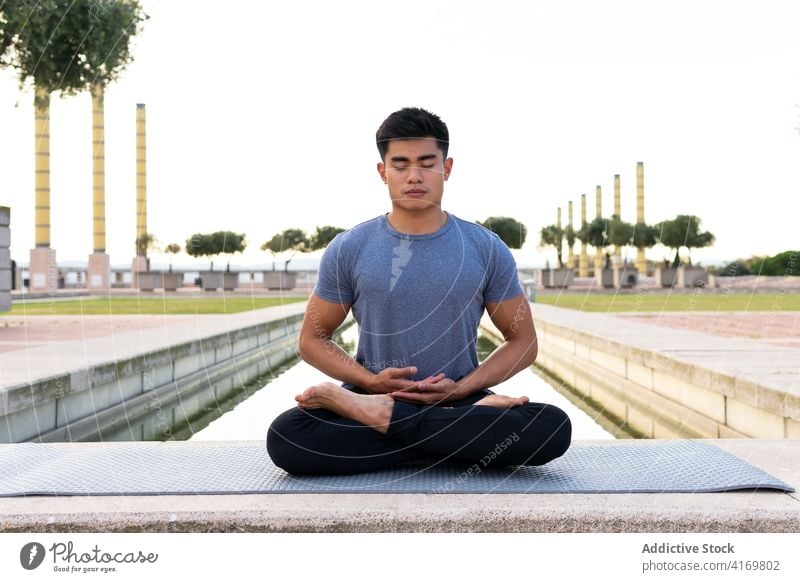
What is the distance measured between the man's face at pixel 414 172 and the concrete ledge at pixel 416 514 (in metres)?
0.87

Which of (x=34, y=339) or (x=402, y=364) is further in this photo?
(x=34, y=339)

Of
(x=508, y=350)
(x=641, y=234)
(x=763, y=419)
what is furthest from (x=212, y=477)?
(x=641, y=234)

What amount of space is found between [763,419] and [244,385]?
4.75m

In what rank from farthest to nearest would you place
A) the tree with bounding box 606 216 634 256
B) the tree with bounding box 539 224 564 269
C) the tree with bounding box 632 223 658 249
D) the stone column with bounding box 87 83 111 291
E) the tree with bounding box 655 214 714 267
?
1. the tree with bounding box 539 224 564 269
2. the tree with bounding box 632 223 658 249
3. the tree with bounding box 606 216 634 256
4. the tree with bounding box 655 214 714 267
5. the stone column with bounding box 87 83 111 291

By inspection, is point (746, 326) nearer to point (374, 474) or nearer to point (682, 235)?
point (374, 474)

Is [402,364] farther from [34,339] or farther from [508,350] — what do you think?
[34,339]

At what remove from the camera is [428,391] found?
8.04 feet

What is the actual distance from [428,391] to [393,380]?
0.11m

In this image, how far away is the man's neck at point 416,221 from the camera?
2542mm

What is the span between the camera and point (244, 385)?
7707mm

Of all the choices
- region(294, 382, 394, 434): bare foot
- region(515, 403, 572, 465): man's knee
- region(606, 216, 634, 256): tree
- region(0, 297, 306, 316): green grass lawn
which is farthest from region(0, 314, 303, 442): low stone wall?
region(606, 216, 634, 256): tree

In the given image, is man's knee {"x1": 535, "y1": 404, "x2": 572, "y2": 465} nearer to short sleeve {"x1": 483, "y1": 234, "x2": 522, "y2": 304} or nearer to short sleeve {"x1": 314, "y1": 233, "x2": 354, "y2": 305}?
short sleeve {"x1": 483, "y1": 234, "x2": 522, "y2": 304}

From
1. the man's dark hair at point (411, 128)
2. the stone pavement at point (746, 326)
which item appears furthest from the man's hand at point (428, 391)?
the stone pavement at point (746, 326)

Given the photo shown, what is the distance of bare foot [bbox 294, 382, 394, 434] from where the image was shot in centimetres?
240
